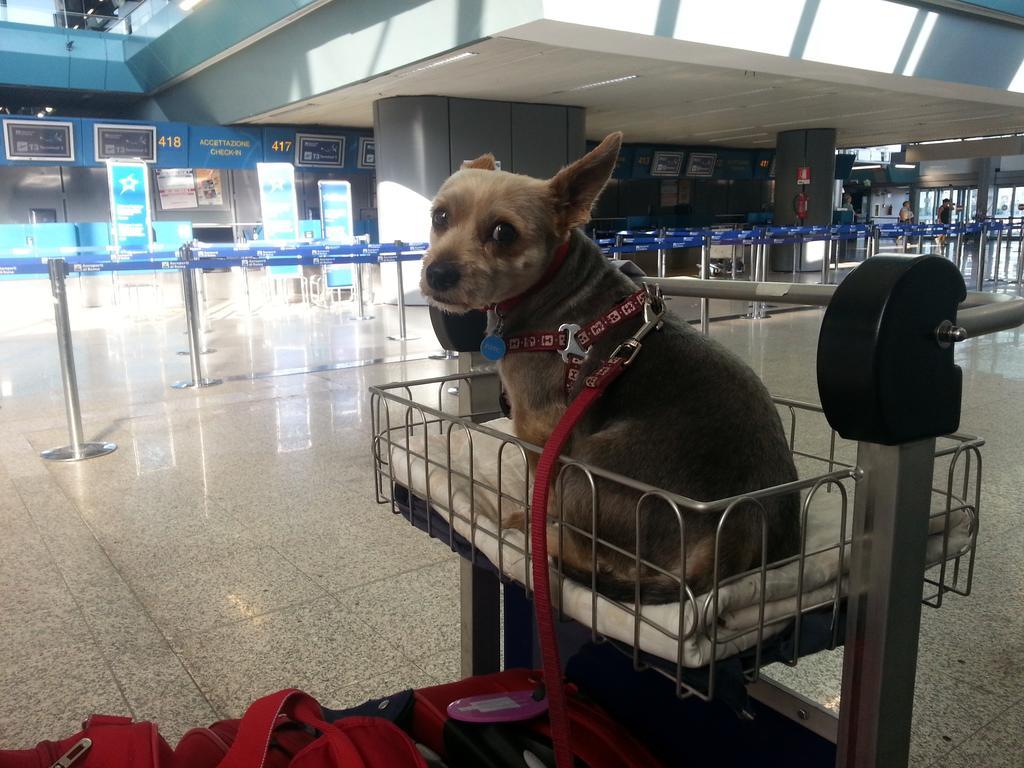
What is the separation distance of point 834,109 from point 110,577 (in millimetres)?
15824

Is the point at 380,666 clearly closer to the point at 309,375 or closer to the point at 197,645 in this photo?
the point at 197,645

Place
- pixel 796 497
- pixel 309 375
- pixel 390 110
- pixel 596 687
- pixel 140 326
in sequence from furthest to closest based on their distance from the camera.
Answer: pixel 390 110
pixel 140 326
pixel 309 375
pixel 596 687
pixel 796 497

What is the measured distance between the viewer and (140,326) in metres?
11.5

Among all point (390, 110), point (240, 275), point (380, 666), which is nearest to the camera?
point (380, 666)

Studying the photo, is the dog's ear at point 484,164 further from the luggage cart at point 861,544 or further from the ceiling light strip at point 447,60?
the ceiling light strip at point 447,60

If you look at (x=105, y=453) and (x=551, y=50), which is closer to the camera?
(x=105, y=453)

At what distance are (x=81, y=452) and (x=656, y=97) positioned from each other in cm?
1096

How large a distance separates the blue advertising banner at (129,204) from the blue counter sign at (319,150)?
17.6 ft

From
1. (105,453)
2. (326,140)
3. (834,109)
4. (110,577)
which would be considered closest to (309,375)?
(105,453)

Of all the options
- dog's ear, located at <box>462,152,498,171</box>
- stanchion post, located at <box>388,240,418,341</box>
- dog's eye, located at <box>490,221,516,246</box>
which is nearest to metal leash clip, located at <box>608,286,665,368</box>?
dog's eye, located at <box>490,221,516,246</box>

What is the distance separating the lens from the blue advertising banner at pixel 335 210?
13.5 m

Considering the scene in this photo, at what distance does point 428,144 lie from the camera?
41.4 ft

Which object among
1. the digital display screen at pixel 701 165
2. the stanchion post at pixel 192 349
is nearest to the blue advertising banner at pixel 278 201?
the stanchion post at pixel 192 349

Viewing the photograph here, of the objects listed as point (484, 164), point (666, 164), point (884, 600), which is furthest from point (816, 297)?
point (666, 164)
